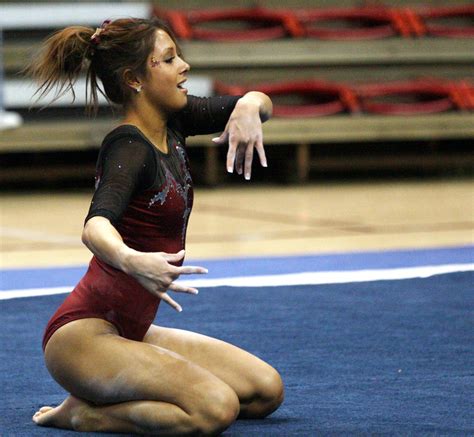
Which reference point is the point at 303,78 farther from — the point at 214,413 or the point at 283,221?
the point at 214,413

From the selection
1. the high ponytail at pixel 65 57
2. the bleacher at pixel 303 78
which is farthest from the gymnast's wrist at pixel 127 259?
the bleacher at pixel 303 78

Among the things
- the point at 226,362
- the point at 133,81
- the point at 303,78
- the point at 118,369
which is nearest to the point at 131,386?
the point at 118,369

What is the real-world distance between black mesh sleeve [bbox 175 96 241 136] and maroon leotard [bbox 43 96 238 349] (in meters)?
0.15

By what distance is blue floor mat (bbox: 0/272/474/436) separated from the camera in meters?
2.61

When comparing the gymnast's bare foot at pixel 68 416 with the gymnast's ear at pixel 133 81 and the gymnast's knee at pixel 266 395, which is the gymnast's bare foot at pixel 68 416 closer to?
the gymnast's knee at pixel 266 395

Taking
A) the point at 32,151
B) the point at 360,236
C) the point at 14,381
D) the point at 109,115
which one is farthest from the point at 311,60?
the point at 14,381

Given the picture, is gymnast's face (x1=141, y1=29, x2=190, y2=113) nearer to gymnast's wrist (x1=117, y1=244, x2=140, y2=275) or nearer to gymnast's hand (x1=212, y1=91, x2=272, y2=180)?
gymnast's hand (x1=212, y1=91, x2=272, y2=180)

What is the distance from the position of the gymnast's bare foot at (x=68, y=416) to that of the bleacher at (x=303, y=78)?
513 centimetres

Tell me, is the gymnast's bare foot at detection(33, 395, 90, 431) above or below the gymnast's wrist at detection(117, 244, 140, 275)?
below

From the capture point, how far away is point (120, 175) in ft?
7.86

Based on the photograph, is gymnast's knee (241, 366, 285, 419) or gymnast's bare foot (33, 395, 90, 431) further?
gymnast's knee (241, 366, 285, 419)

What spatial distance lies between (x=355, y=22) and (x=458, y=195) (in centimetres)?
224

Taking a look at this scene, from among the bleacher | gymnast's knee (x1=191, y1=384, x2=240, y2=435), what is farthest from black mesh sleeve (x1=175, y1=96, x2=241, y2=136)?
the bleacher

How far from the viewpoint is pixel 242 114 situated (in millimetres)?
2549
